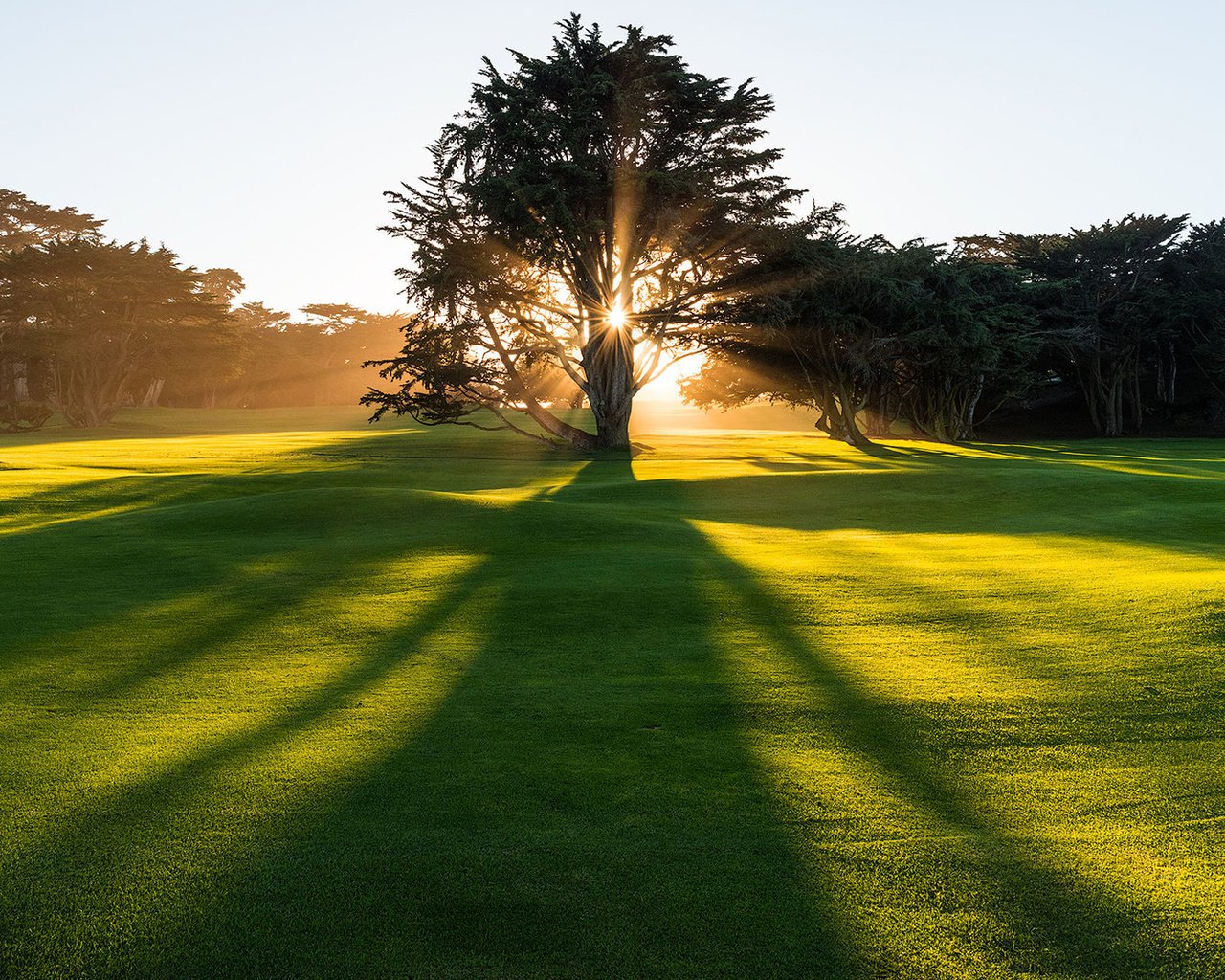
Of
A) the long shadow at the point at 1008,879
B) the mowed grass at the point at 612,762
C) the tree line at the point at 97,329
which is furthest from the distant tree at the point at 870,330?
the tree line at the point at 97,329

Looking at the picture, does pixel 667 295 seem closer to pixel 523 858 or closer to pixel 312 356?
pixel 523 858

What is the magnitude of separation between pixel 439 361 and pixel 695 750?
33004mm

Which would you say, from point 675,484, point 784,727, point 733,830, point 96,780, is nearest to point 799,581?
point 784,727

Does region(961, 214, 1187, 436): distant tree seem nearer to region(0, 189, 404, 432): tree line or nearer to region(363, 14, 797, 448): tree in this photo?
region(363, 14, 797, 448): tree

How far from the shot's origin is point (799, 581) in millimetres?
11570

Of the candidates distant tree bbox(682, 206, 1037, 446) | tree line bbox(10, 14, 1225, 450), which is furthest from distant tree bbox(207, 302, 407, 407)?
distant tree bbox(682, 206, 1037, 446)

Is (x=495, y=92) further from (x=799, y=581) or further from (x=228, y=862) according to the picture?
(x=228, y=862)

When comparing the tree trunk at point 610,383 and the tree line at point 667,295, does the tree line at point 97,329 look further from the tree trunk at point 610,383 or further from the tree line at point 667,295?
the tree trunk at point 610,383

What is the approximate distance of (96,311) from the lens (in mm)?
63281

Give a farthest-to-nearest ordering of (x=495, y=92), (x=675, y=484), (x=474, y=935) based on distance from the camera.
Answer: (x=495, y=92) < (x=675, y=484) < (x=474, y=935)

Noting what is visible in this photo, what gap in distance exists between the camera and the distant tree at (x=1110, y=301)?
56688 millimetres

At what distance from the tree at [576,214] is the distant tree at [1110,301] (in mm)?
27761

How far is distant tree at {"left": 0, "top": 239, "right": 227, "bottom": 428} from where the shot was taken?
61.6 metres

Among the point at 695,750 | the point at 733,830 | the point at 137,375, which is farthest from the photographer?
the point at 137,375
